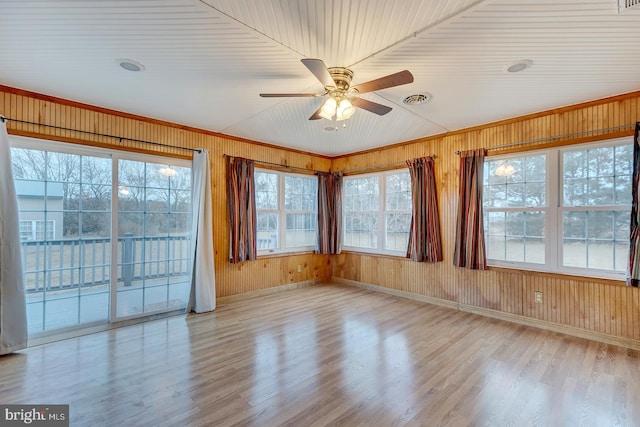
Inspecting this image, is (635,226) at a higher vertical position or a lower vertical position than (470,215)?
lower

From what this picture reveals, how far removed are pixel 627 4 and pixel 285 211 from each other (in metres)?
4.57

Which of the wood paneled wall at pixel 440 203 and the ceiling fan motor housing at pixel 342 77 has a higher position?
the ceiling fan motor housing at pixel 342 77

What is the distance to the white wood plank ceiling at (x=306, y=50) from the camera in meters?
1.86

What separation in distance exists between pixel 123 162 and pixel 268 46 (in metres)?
2.60

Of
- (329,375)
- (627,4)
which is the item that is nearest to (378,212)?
(329,375)

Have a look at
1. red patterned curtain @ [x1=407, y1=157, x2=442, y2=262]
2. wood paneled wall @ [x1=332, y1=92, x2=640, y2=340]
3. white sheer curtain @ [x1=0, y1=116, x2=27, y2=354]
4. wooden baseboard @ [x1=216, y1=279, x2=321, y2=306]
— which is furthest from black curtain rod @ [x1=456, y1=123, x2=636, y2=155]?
white sheer curtain @ [x1=0, y1=116, x2=27, y2=354]

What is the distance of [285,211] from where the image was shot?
5.44 metres

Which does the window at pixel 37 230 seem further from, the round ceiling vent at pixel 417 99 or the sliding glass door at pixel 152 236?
the round ceiling vent at pixel 417 99

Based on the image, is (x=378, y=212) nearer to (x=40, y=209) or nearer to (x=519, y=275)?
(x=519, y=275)

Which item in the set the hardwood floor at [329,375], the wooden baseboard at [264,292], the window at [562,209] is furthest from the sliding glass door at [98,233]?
the window at [562,209]

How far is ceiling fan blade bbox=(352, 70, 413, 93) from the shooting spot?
82.5 inches

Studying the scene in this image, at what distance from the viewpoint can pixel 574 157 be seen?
343 cm

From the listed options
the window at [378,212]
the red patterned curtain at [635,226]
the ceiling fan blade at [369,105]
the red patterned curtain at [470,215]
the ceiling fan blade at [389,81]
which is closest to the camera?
the ceiling fan blade at [389,81]

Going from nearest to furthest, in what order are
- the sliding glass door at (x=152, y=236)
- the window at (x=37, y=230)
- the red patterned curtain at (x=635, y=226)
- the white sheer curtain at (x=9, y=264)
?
the white sheer curtain at (x=9, y=264) → the red patterned curtain at (x=635, y=226) → the window at (x=37, y=230) → the sliding glass door at (x=152, y=236)
